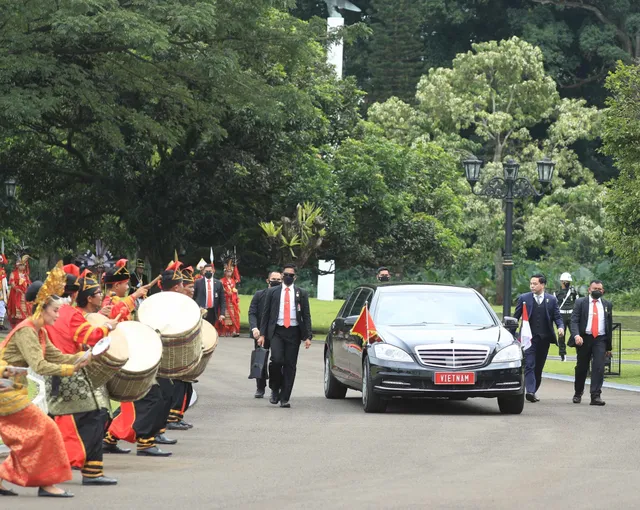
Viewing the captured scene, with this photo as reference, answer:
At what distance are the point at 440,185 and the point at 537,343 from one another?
28.1m

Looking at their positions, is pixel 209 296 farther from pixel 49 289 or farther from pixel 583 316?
pixel 49 289

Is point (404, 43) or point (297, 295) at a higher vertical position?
point (404, 43)

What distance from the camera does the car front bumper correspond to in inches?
695

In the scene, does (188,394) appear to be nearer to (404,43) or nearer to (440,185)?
(440,185)

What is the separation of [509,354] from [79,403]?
311 inches

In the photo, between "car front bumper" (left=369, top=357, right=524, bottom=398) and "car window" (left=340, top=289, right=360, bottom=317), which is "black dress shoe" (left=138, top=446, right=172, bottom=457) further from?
"car window" (left=340, top=289, right=360, bottom=317)

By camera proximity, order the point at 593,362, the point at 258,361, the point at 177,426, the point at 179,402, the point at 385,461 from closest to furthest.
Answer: the point at 385,461, the point at 179,402, the point at 177,426, the point at 258,361, the point at 593,362

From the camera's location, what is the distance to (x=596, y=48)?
76188 mm

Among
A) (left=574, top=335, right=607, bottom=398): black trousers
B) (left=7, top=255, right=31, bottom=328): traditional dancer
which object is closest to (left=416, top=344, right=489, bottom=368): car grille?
(left=574, top=335, right=607, bottom=398): black trousers

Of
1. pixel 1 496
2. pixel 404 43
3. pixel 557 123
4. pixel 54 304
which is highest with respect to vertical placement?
pixel 404 43

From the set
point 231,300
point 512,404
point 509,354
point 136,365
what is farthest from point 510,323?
point 231,300

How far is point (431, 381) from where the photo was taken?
1762 cm

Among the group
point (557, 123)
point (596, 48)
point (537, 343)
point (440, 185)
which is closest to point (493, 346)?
point (537, 343)

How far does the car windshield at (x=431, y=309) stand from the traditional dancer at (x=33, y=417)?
847cm
